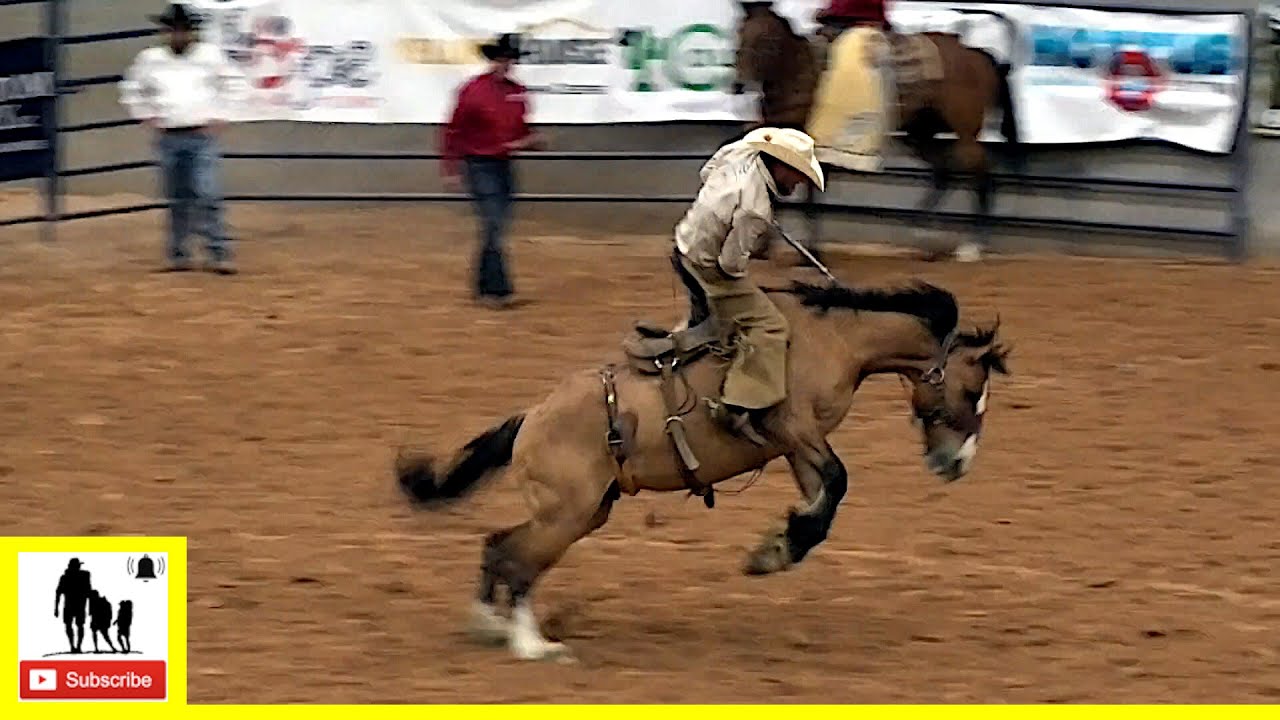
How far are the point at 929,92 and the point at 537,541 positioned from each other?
25.4 ft

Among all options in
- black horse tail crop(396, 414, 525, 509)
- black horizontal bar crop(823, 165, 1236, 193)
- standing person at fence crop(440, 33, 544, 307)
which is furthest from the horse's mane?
black horizontal bar crop(823, 165, 1236, 193)

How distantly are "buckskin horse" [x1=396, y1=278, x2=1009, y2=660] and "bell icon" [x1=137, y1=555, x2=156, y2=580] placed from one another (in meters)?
1.22

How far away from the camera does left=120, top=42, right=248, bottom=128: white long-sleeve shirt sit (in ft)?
44.2

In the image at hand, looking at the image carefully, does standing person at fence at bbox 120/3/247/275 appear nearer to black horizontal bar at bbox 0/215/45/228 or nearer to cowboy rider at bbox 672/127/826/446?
black horizontal bar at bbox 0/215/45/228

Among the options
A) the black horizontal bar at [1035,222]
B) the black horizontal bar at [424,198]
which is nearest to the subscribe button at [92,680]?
the black horizontal bar at [424,198]

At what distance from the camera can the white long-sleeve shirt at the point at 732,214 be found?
6.99 metres

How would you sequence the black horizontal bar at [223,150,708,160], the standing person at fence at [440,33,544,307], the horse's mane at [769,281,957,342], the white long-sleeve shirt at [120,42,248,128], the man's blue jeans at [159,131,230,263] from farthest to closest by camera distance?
the black horizontal bar at [223,150,708,160] < the man's blue jeans at [159,131,230,263] < the white long-sleeve shirt at [120,42,248,128] < the standing person at fence at [440,33,544,307] < the horse's mane at [769,281,957,342]

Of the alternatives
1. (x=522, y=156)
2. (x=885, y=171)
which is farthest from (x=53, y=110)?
(x=885, y=171)

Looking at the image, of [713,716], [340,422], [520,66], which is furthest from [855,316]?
[520,66]

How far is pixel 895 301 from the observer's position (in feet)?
24.1

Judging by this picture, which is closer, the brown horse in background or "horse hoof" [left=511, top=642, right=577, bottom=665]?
"horse hoof" [left=511, top=642, right=577, bottom=665]

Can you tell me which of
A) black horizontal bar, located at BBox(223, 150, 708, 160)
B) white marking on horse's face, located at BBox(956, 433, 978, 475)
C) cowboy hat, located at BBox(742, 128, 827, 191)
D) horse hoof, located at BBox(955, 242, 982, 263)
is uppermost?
cowboy hat, located at BBox(742, 128, 827, 191)

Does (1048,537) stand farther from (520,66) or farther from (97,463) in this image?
(520,66)

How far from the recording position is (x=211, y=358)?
1187 centimetres
